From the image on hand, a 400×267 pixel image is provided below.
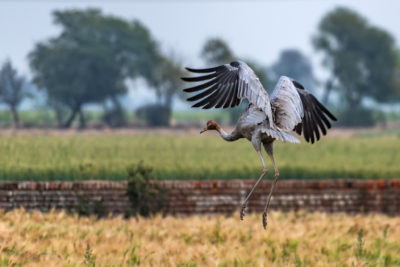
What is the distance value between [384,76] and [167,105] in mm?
21949

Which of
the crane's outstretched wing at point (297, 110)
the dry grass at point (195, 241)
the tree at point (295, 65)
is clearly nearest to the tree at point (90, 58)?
the dry grass at point (195, 241)

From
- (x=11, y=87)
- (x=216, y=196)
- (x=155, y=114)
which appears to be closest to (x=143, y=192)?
(x=216, y=196)

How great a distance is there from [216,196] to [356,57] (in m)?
50.1

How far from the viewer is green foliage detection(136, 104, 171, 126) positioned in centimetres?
4928

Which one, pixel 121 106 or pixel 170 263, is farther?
pixel 121 106

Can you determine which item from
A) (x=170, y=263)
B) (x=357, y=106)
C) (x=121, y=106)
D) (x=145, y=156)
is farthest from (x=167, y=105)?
(x=170, y=263)

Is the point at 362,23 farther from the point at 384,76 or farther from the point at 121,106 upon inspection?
the point at 121,106

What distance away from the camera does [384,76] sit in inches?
2395

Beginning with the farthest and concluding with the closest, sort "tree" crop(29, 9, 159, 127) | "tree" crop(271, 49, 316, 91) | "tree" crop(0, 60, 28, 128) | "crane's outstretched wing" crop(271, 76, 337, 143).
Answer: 1. "tree" crop(271, 49, 316, 91)
2. "tree" crop(29, 9, 159, 127)
3. "tree" crop(0, 60, 28, 128)
4. "crane's outstretched wing" crop(271, 76, 337, 143)

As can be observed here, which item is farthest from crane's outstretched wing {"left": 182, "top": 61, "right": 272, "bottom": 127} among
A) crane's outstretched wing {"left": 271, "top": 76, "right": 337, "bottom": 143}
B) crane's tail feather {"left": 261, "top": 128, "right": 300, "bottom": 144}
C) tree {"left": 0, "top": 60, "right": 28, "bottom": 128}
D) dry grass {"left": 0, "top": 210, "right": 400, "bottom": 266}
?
tree {"left": 0, "top": 60, "right": 28, "bottom": 128}

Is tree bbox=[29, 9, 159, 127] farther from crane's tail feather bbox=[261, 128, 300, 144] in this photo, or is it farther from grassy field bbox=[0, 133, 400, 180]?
crane's tail feather bbox=[261, 128, 300, 144]

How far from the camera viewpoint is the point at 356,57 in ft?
200

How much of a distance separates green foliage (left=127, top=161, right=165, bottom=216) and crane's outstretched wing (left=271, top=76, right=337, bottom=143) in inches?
281

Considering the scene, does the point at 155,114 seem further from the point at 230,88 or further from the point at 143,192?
the point at 230,88
